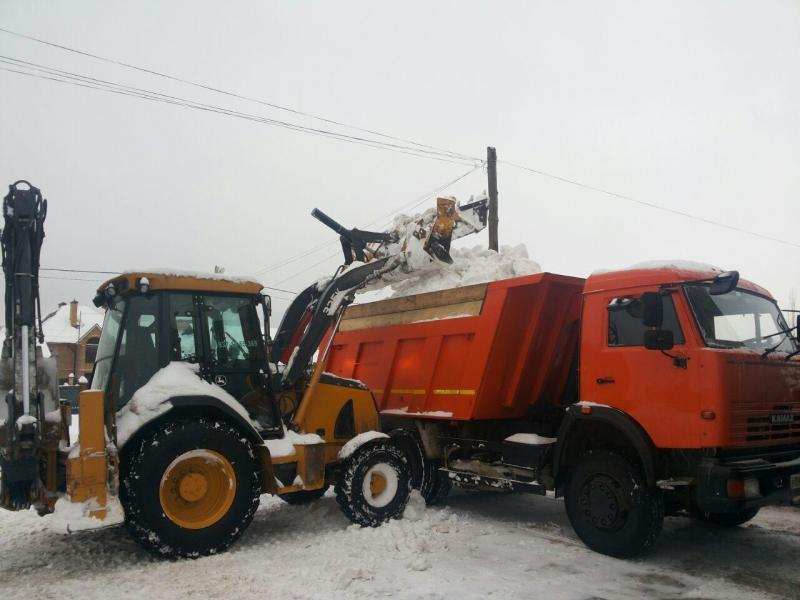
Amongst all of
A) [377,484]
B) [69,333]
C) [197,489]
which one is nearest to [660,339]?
[377,484]

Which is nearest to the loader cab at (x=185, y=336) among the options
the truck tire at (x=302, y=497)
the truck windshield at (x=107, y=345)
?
the truck windshield at (x=107, y=345)

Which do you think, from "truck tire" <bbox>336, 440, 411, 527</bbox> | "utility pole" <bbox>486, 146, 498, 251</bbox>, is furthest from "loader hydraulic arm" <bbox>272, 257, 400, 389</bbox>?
"utility pole" <bbox>486, 146, 498, 251</bbox>

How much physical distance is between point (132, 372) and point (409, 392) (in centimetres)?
346

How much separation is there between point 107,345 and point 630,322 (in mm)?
5023

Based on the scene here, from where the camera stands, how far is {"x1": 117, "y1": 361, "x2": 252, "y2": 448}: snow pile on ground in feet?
17.7

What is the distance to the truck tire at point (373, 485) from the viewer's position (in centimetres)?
660

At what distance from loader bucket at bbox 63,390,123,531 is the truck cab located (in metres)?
4.22

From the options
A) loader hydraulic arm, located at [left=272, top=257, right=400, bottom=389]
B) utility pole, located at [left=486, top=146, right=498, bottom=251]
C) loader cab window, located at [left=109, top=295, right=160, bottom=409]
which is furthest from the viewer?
utility pole, located at [left=486, top=146, right=498, bottom=251]

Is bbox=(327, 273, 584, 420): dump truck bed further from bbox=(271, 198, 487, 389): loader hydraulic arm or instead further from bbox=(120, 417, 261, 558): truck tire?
bbox=(120, 417, 261, 558): truck tire

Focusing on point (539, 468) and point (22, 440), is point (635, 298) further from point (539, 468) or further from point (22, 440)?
point (22, 440)

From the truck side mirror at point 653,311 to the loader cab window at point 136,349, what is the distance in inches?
173

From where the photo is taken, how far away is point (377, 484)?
688 centimetres

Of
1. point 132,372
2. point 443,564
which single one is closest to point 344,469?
point 443,564

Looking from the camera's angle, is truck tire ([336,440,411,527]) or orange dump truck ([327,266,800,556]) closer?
orange dump truck ([327,266,800,556])
